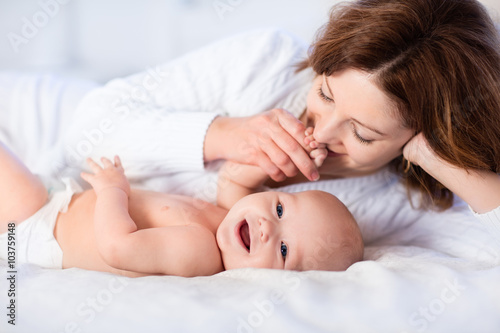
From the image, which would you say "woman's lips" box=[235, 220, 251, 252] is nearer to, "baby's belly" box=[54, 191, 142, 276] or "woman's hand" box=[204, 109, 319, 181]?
"woman's hand" box=[204, 109, 319, 181]

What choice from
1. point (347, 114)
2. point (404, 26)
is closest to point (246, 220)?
point (347, 114)

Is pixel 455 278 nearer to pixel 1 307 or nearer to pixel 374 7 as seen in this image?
pixel 374 7

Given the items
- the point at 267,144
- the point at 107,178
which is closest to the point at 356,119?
the point at 267,144

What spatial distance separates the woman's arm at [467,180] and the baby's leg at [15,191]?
3.38 feet

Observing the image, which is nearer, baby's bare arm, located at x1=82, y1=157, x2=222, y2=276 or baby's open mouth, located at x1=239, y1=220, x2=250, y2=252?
baby's bare arm, located at x1=82, y1=157, x2=222, y2=276

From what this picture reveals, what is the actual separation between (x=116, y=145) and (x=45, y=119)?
0.37m

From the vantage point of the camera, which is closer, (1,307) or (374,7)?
(1,307)

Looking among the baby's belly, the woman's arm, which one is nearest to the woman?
the woman's arm

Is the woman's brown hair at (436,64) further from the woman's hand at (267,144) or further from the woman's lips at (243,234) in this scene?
the woman's lips at (243,234)

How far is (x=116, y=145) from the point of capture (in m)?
1.54

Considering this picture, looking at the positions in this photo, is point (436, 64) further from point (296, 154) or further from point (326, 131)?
point (296, 154)

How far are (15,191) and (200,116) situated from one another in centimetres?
58

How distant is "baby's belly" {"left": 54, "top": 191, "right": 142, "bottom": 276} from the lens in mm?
1211

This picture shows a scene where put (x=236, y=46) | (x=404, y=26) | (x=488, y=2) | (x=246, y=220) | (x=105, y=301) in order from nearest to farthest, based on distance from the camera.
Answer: (x=105, y=301) → (x=404, y=26) → (x=246, y=220) → (x=236, y=46) → (x=488, y=2)
